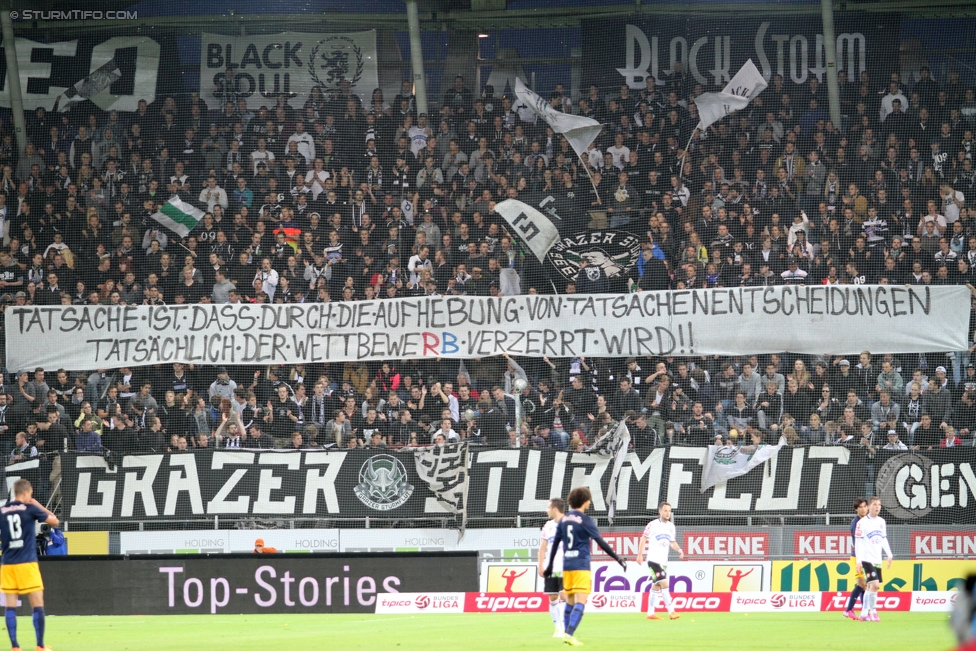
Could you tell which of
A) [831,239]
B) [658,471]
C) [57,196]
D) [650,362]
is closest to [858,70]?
[831,239]

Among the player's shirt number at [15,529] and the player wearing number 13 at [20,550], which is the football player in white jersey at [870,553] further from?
the player's shirt number at [15,529]

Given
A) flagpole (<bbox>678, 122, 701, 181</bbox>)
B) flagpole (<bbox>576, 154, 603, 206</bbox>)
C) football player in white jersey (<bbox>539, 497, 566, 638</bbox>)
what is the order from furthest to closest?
flagpole (<bbox>678, 122, 701, 181</bbox>) < flagpole (<bbox>576, 154, 603, 206</bbox>) < football player in white jersey (<bbox>539, 497, 566, 638</bbox>)

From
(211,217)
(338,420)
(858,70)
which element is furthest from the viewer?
(858,70)

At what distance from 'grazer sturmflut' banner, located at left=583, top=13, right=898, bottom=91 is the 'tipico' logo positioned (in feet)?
34.8

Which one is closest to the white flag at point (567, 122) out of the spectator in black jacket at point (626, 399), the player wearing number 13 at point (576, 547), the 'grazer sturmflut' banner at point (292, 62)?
the 'grazer sturmflut' banner at point (292, 62)

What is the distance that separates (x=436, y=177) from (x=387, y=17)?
5.05 metres

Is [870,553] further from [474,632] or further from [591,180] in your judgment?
[591,180]

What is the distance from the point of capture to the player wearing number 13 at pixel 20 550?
1144cm

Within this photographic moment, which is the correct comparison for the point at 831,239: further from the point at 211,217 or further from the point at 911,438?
the point at 211,217

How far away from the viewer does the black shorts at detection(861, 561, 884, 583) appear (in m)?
15.6

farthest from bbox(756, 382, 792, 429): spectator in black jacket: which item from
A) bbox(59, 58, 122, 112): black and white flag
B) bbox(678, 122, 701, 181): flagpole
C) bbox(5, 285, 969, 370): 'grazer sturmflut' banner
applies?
bbox(59, 58, 122, 112): black and white flag

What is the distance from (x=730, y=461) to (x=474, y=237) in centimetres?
672

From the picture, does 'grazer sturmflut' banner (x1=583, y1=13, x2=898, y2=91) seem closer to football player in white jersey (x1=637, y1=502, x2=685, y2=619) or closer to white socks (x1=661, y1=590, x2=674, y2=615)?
football player in white jersey (x1=637, y1=502, x2=685, y2=619)

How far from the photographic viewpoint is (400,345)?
70.0ft
